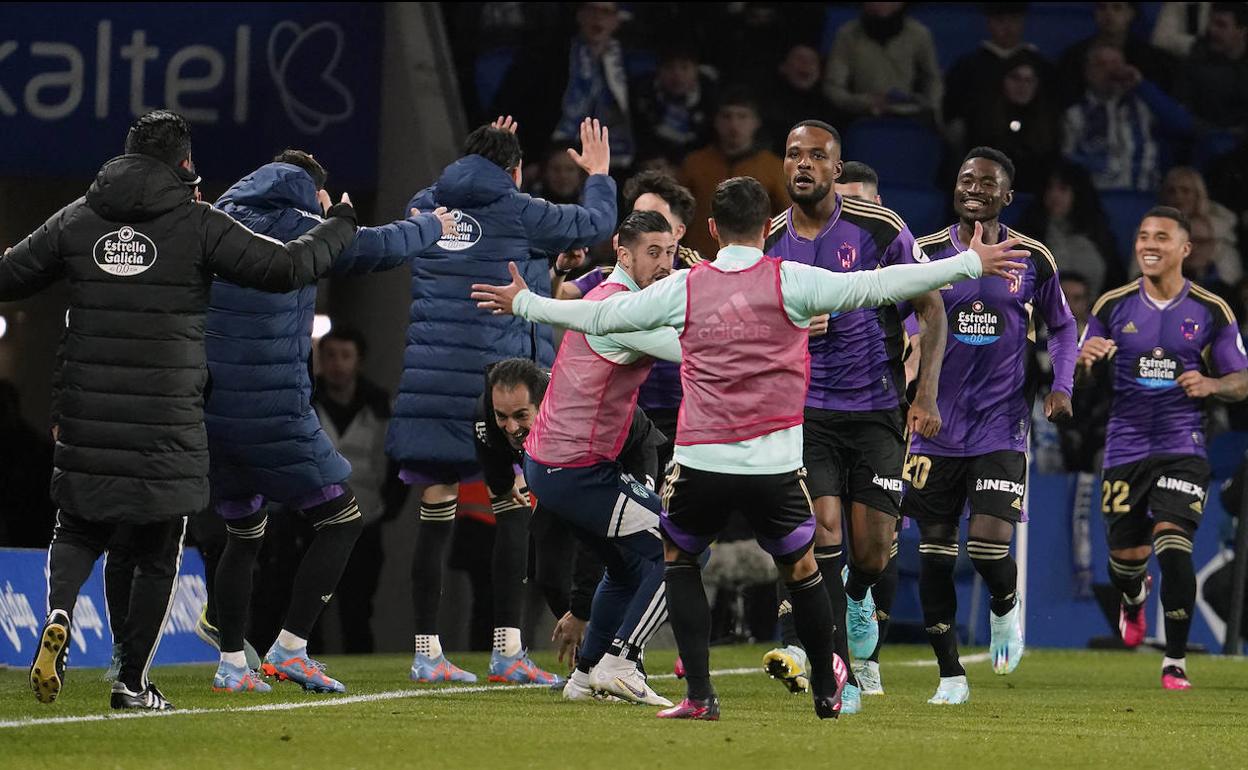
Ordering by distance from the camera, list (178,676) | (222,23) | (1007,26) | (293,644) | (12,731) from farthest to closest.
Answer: (1007,26), (222,23), (178,676), (293,644), (12,731)

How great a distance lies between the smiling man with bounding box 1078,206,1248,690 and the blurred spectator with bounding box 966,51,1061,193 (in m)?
5.26

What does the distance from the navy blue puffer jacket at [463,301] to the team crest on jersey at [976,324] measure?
169 centimetres

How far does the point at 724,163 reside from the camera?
49.7 feet

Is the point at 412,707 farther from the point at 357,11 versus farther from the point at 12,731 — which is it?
the point at 357,11

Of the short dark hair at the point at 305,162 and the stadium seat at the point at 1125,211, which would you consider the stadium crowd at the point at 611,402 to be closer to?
the short dark hair at the point at 305,162

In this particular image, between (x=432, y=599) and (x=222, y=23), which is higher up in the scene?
(x=222, y=23)

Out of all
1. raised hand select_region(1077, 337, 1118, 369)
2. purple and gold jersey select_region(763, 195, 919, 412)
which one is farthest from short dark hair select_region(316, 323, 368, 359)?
purple and gold jersey select_region(763, 195, 919, 412)

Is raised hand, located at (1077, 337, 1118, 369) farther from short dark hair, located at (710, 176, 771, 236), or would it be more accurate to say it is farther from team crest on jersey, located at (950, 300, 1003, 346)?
short dark hair, located at (710, 176, 771, 236)

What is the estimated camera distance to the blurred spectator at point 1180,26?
56.6 ft

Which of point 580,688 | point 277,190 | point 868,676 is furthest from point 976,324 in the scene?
point 277,190

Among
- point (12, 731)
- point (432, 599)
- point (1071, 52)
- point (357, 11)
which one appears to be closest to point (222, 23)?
point (357, 11)

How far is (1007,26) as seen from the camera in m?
16.6

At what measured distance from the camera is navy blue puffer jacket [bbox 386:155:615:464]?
9.68 m

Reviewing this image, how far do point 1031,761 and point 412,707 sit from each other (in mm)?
2562
